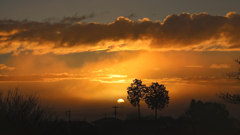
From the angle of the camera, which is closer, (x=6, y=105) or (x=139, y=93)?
(x=6, y=105)

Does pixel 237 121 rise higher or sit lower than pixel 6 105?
lower

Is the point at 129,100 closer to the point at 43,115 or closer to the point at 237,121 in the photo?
the point at 43,115

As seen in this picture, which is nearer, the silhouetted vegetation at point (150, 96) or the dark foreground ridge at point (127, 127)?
the dark foreground ridge at point (127, 127)

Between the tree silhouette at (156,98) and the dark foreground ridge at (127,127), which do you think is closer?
the dark foreground ridge at (127,127)

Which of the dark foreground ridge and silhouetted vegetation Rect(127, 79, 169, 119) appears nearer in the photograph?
the dark foreground ridge

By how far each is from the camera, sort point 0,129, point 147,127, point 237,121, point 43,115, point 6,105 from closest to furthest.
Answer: point 0,129 < point 6,105 < point 43,115 < point 147,127 < point 237,121

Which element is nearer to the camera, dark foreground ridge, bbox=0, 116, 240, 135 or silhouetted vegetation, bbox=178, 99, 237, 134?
dark foreground ridge, bbox=0, 116, 240, 135

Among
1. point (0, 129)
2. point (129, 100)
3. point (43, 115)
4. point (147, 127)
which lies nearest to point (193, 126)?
point (147, 127)

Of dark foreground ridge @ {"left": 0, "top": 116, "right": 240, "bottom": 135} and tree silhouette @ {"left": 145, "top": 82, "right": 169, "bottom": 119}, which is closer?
dark foreground ridge @ {"left": 0, "top": 116, "right": 240, "bottom": 135}

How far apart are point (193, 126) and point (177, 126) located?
223 inches

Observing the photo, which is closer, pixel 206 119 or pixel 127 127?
pixel 127 127

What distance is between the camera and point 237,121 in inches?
4321

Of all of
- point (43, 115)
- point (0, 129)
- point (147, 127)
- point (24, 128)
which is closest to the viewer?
point (0, 129)

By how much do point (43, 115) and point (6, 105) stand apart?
15.4 ft
